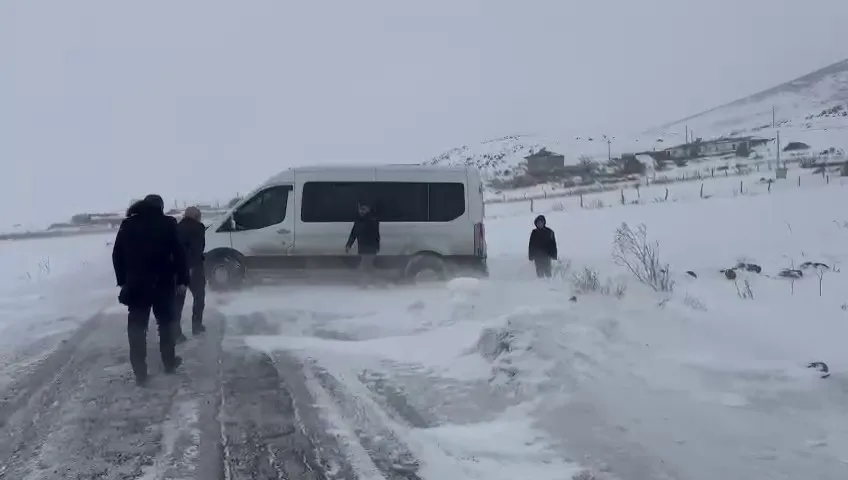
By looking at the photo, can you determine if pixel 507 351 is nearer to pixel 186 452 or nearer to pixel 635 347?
pixel 635 347

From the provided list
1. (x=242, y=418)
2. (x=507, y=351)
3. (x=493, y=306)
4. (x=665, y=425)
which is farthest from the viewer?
(x=493, y=306)

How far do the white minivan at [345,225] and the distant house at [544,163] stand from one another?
47861mm

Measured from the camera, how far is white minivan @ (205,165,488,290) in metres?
13.7

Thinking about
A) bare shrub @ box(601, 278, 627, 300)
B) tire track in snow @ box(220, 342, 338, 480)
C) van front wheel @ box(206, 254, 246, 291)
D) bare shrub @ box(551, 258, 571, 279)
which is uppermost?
van front wheel @ box(206, 254, 246, 291)

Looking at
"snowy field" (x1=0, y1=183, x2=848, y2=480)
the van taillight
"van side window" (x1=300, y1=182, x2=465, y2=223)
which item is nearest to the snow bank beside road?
"snowy field" (x1=0, y1=183, x2=848, y2=480)

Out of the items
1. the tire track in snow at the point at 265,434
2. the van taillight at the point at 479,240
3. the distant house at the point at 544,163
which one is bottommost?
the tire track in snow at the point at 265,434

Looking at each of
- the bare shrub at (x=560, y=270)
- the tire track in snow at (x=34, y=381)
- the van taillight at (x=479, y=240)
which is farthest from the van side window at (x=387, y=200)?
the tire track in snow at (x=34, y=381)

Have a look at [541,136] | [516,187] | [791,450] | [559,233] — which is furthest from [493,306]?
[541,136]

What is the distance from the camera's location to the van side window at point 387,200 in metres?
13.9

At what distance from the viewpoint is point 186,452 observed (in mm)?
5207

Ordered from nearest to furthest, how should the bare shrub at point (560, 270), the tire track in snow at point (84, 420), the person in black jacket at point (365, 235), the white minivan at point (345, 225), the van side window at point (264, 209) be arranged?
the tire track in snow at point (84, 420) → the person in black jacket at point (365, 235) → the white minivan at point (345, 225) → the van side window at point (264, 209) → the bare shrub at point (560, 270)

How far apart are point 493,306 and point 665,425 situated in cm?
444

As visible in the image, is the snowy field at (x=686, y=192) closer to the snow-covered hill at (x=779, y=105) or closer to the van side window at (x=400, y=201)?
the van side window at (x=400, y=201)

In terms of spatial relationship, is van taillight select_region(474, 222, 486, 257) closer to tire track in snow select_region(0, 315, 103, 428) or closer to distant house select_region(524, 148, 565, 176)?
tire track in snow select_region(0, 315, 103, 428)
